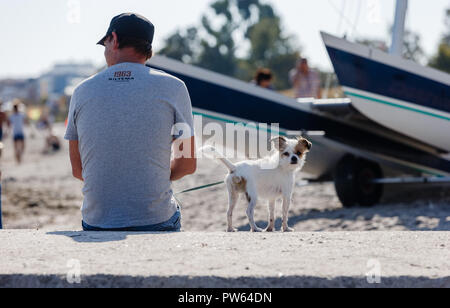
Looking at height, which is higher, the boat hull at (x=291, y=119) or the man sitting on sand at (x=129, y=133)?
the boat hull at (x=291, y=119)

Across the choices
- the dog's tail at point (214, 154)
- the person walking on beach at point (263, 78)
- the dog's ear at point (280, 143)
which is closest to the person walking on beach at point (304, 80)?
the person walking on beach at point (263, 78)

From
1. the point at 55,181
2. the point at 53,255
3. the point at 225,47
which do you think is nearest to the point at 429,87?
the point at 53,255

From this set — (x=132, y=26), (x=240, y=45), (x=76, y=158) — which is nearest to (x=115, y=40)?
(x=132, y=26)

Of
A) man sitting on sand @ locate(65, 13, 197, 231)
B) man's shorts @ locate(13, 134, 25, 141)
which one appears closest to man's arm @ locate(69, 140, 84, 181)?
man sitting on sand @ locate(65, 13, 197, 231)

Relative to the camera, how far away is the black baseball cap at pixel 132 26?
3289mm

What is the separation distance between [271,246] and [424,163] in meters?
6.79

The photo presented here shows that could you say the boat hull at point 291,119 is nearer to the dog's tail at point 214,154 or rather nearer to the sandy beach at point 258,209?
the sandy beach at point 258,209

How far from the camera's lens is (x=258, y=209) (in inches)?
353

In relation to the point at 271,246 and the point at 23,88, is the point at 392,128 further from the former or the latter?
the point at 23,88

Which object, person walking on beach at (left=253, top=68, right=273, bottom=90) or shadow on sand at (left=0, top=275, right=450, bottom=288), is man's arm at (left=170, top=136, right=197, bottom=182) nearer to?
shadow on sand at (left=0, top=275, right=450, bottom=288)

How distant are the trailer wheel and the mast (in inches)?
65.3

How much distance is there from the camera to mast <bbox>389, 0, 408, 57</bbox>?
873cm

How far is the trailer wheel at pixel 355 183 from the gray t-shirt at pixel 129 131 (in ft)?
19.2
